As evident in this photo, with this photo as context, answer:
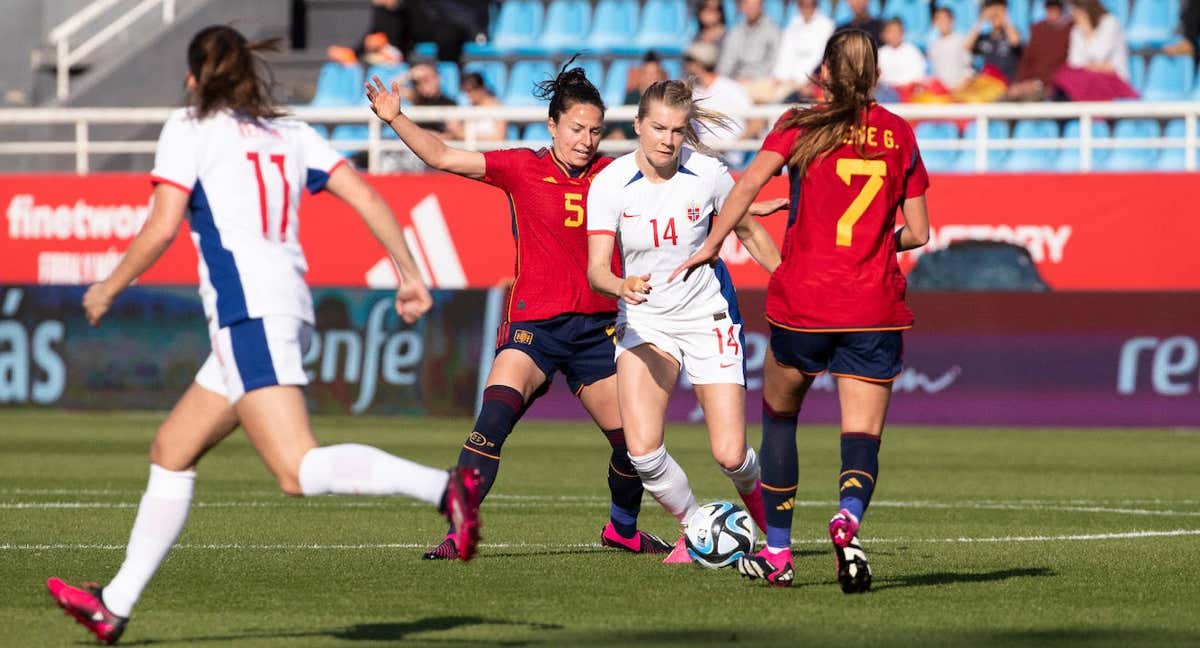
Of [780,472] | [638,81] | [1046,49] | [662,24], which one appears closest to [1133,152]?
[1046,49]

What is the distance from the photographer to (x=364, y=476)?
7090 millimetres

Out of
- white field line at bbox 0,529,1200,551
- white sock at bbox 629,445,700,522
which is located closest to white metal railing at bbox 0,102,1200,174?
white field line at bbox 0,529,1200,551

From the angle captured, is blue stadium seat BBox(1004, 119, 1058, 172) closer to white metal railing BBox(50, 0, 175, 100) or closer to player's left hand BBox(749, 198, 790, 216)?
white metal railing BBox(50, 0, 175, 100)

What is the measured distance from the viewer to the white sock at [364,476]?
23.2ft

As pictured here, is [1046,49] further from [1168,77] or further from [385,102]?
[385,102]

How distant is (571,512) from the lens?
12.7 meters

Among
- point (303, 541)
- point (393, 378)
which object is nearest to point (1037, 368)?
point (393, 378)

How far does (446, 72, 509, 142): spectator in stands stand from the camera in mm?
24359

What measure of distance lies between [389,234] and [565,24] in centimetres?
2187

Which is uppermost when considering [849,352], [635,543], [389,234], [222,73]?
[222,73]

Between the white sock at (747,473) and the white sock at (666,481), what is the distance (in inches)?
9.2

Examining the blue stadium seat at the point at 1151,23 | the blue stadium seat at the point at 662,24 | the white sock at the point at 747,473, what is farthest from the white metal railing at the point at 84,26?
the white sock at the point at 747,473

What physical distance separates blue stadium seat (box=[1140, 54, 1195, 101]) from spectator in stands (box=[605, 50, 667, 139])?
5.99 m

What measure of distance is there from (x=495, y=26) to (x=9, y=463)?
14.3 meters
